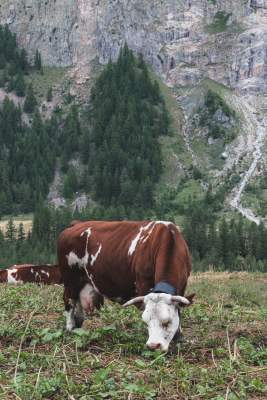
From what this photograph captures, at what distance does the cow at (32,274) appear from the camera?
3017cm

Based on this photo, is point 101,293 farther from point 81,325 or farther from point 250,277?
point 250,277

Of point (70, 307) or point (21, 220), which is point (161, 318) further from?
point (21, 220)

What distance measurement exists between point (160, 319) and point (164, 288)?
60 cm

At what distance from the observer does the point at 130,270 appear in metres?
11.1

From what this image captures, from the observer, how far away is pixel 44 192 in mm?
183625

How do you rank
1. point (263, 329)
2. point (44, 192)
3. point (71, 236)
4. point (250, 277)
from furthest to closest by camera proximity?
1. point (44, 192)
2. point (250, 277)
3. point (71, 236)
4. point (263, 329)

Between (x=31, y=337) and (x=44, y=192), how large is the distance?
176 m

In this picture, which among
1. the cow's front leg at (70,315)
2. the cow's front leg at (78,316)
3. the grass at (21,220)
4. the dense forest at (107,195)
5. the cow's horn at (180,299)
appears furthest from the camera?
the grass at (21,220)

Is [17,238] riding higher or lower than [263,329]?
lower

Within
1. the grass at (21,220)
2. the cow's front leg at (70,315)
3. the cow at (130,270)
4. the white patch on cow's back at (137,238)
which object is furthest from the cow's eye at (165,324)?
the grass at (21,220)

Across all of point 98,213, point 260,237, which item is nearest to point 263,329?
point 260,237

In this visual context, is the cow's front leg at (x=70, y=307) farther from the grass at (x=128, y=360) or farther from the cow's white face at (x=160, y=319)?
the cow's white face at (x=160, y=319)

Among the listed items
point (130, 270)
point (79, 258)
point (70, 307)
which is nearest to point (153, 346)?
point (130, 270)

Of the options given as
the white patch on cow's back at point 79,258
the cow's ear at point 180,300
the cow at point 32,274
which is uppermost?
the cow's ear at point 180,300
